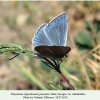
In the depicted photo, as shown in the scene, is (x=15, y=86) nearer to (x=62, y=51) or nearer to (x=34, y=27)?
(x=34, y=27)

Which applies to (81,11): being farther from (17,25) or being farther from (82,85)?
(82,85)

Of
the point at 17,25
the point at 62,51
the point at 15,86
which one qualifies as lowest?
the point at 15,86
